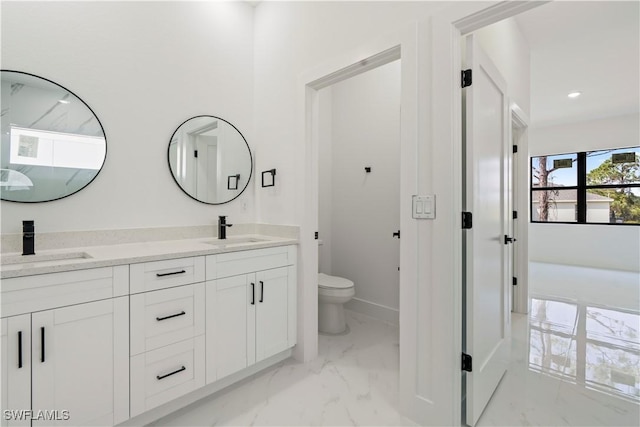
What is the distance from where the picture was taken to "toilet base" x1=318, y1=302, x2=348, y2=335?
2.67m

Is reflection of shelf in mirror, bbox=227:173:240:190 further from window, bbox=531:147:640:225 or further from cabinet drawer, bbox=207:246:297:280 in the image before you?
window, bbox=531:147:640:225

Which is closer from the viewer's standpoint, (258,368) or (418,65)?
(418,65)

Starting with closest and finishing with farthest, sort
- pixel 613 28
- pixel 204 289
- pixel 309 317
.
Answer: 1. pixel 204 289
2. pixel 309 317
3. pixel 613 28

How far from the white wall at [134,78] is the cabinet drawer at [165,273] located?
2.11 ft

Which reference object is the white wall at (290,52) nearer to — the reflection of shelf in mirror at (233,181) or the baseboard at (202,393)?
the reflection of shelf in mirror at (233,181)

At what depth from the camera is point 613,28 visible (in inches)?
111

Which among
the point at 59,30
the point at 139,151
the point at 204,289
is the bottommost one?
the point at 204,289

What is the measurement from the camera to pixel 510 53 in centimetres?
252

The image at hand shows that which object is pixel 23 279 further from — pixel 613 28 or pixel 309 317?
pixel 613 28

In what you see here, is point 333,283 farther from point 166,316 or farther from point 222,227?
point 166,316

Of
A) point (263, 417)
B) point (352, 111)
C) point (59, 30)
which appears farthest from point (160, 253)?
point (352, 111)

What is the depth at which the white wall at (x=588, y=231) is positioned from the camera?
16.9 feet

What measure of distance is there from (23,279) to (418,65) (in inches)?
79.8

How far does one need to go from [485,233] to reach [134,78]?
8.06 ft
